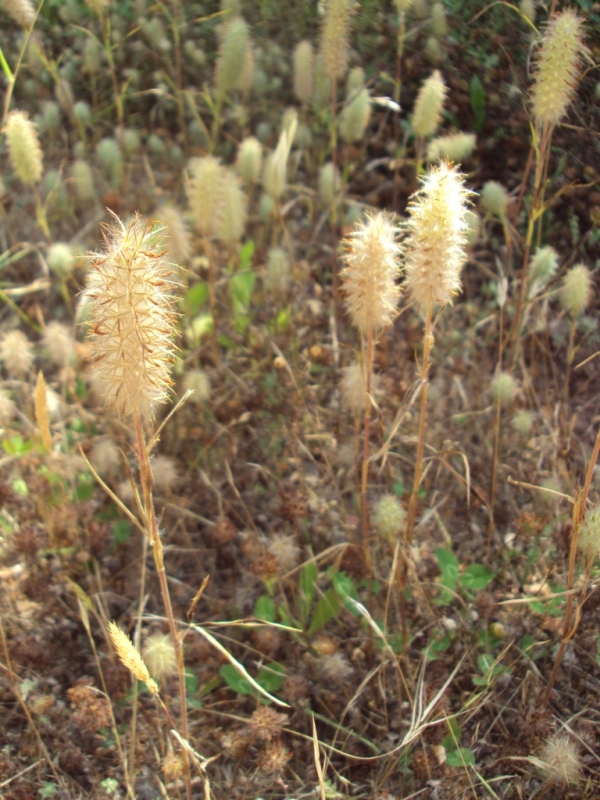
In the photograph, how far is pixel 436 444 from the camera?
8.68 feet

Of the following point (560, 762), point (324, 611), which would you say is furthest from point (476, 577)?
point (560, 762)

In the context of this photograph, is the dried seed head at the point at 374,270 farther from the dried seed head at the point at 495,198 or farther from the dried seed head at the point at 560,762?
the dried seed head at the point at 495,198

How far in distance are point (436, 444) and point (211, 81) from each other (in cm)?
242

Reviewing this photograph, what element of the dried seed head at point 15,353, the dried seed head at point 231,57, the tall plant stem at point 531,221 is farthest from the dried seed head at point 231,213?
the tall plant stem at point 531,221

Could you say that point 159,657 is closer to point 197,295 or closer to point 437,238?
point 437,238

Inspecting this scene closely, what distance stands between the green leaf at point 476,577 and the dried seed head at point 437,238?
3.22ft

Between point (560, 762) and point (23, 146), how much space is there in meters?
2.37

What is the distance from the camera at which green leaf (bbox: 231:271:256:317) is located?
310 cm

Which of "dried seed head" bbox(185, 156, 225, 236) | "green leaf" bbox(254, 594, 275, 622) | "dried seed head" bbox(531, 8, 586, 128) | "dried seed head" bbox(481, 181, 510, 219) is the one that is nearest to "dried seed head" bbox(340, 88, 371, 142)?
"dried seed head" bbox(481, 181, 510, 219)

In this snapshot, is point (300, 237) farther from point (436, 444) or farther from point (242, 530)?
point (242, 530)

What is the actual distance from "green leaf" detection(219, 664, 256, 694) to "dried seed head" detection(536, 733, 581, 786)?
759mm

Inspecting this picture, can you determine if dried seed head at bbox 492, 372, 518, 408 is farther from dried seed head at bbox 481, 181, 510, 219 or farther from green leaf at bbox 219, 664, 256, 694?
green leaf at bbox 219, 664, 256, 694

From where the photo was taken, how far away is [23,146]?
2430 mm


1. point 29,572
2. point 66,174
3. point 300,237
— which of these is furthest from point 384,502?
point 66,174
